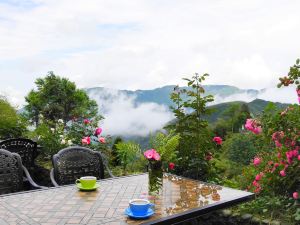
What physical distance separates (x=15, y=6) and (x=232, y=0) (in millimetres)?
2869

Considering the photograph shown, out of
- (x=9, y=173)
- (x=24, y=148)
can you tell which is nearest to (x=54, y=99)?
(x=24, y=148)

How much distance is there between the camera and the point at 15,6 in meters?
5.18

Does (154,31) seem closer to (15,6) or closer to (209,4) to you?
(209,4)

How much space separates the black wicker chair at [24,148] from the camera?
15.8 ft

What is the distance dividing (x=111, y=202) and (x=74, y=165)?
1.21m

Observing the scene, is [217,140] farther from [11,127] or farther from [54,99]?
[54,99]

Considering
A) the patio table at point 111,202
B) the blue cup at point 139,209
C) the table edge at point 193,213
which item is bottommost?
the table edge at point 193,213

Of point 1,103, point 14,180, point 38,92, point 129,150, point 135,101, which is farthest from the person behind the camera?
point 135,101

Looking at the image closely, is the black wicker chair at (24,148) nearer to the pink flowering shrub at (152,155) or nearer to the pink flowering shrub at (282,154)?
the pink flowering shrub at (152,155)

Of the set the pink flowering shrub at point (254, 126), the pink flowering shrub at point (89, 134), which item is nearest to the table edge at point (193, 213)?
the pink flowering shrub at point (254, 126)

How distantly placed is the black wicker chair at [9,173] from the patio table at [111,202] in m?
0.58

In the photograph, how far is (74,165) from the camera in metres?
3.66

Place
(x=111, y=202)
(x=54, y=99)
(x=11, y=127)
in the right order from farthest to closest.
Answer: (x=54, y=99) < (x=11, y=127) < (x=111, y=202)

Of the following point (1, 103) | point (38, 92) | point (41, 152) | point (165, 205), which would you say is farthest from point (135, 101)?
point (165, 205)
